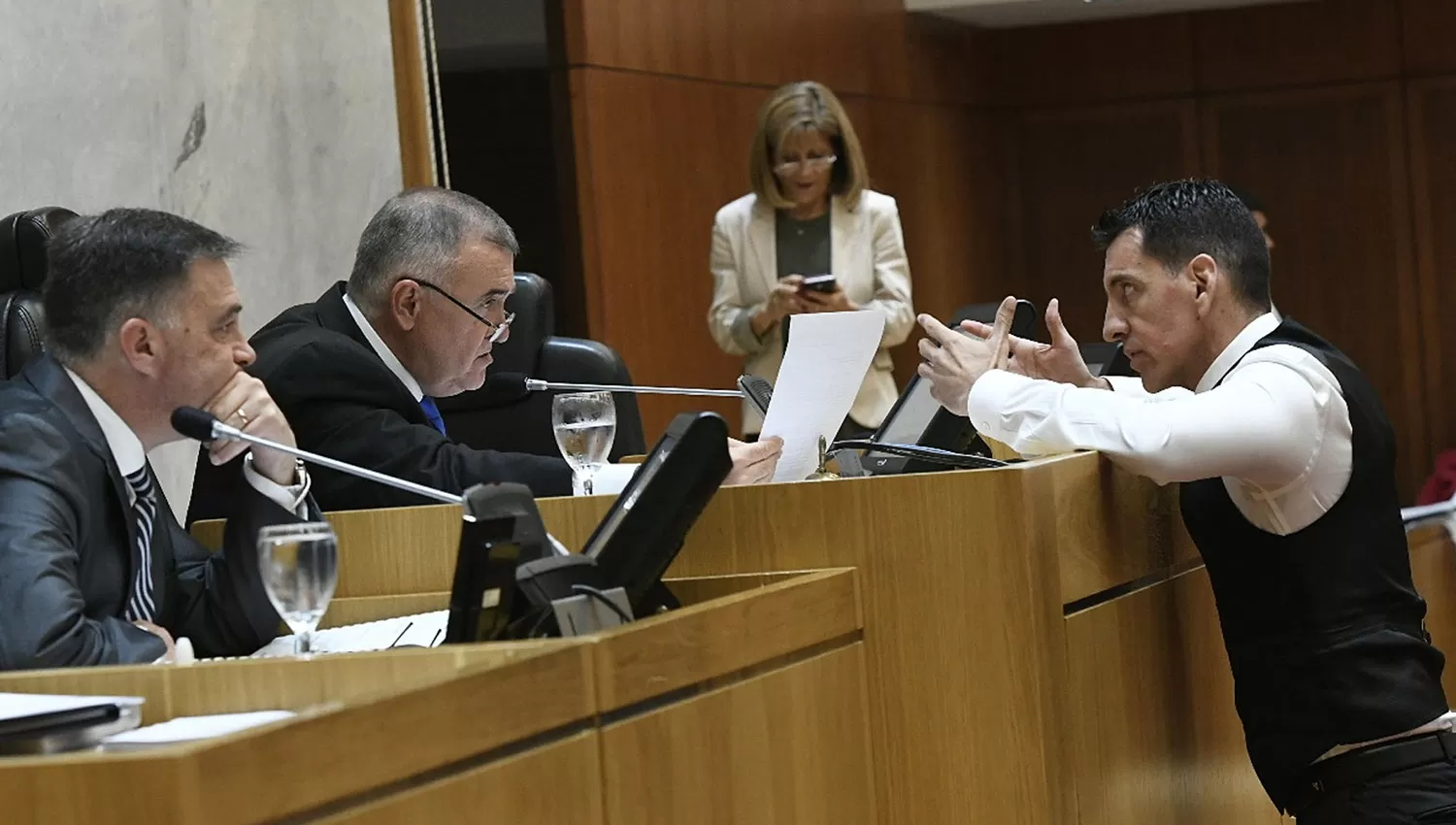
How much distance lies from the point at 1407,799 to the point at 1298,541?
0.34m

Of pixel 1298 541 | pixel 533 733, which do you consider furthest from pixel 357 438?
pixel 1298 541

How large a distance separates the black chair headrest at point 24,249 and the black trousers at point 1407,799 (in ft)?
6.22

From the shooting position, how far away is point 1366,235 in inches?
316

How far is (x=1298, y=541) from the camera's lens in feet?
8.33

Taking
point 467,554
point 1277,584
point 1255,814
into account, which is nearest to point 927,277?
point 1255,814

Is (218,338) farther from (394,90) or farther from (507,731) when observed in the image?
(394,90)

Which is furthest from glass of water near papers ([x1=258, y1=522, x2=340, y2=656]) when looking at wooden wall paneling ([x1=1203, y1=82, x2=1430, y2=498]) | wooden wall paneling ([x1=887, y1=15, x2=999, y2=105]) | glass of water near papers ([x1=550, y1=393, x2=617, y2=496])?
wooden wall paneling ([x1=1203, y1=82, x2=1430, y2=498])

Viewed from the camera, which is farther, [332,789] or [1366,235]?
[1366,235]

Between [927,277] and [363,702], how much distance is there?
20.8 ft

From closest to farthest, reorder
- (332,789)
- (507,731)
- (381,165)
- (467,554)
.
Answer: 1. (332,789)
2. (507,731)
3. (467,554)
4. (381,165)

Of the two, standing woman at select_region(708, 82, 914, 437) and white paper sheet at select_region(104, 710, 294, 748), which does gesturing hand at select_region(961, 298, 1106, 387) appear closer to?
white paper sheet at select_region(104, 710, 294, 748)

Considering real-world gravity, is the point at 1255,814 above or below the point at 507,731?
below

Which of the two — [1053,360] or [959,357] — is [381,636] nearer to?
[959,357]

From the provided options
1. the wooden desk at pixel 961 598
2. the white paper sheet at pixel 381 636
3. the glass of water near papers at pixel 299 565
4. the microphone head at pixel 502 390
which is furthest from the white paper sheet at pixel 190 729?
the microphone head at pixel 502 390
